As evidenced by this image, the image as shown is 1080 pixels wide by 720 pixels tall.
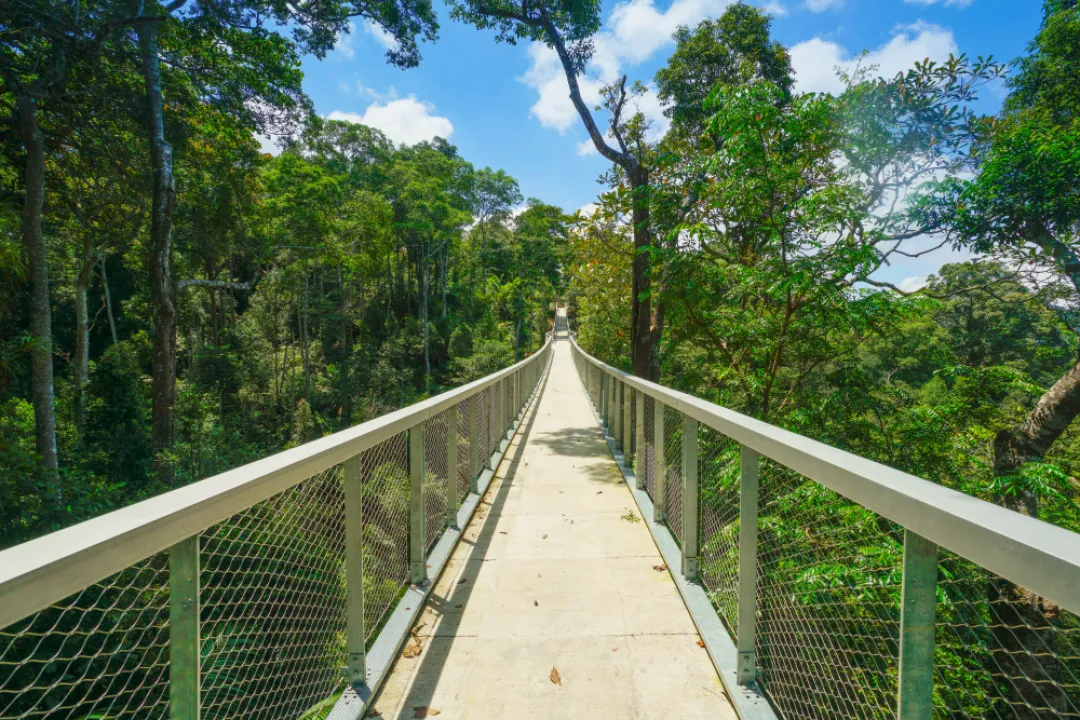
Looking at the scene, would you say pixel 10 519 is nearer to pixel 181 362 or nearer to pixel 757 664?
pixel 757 664

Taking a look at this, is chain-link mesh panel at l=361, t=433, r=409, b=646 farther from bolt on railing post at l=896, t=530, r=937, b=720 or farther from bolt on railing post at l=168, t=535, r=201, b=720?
bolt on railing post at l=896, t=530, r=937, b=720

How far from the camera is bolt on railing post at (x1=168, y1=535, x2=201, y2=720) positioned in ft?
4.29

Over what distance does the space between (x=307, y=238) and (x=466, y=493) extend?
22.7m

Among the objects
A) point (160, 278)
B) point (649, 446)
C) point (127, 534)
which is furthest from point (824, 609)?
point (160, 278)

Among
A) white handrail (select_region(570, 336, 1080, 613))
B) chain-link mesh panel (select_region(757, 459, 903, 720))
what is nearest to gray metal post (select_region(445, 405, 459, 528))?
chain-link mesh panel (select_region(757, 459, 903, 720))

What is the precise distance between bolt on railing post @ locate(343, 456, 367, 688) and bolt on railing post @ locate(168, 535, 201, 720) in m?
0.85

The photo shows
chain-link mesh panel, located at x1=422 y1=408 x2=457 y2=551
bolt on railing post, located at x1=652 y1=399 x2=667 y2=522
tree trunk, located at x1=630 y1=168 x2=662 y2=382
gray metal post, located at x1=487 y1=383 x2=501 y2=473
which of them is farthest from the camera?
tree trunk, located at x1=630 y1=168 x2=662 y2=382

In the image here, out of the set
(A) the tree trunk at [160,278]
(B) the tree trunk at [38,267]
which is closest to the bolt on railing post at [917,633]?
(B) the tree trunk at [38,267]

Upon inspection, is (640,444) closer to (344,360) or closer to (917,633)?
(917,633)

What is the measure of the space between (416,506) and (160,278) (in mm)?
11035

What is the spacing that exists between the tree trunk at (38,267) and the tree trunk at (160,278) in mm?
1667

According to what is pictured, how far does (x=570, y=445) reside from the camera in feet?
24.5

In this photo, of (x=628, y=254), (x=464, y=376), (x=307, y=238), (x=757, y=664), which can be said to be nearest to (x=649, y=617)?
(x=757, y=664)

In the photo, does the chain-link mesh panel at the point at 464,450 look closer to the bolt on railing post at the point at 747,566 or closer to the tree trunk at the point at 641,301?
the bolt on railing post at the point at 747,566
